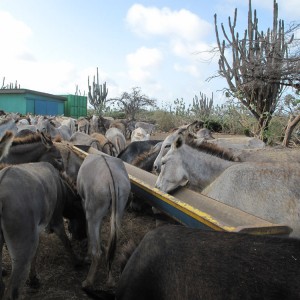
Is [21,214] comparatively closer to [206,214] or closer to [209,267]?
[206,214]

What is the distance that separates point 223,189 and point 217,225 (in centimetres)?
116

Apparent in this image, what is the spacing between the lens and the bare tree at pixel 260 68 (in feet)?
21.6

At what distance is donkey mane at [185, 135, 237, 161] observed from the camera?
4328 mm

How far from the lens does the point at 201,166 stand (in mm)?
4383

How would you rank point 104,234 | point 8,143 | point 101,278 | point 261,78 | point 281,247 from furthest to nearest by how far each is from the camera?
point 261,78
point 104,234
point 8,143
point 101,278
point 281,247

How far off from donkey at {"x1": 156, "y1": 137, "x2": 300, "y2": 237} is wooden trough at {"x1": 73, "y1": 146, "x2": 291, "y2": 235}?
8.6 inches

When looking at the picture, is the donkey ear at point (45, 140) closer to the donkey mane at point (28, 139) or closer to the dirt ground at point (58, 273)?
the donkey mane at point (28, 139)

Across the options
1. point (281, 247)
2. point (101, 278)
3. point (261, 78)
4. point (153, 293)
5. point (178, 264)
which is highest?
point (261, 78)

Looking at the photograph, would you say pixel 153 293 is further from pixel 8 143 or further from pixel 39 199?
pixel 8 143

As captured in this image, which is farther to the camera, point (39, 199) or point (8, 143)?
point (8, 143)

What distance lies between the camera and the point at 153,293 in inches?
77.4

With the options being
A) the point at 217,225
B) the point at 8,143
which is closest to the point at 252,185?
the point at 217,225

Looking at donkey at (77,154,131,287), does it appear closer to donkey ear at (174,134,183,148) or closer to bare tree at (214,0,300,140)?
donkey ear at (174,134,183,148)

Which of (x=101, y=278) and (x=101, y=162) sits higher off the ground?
(x=101, y=162)
